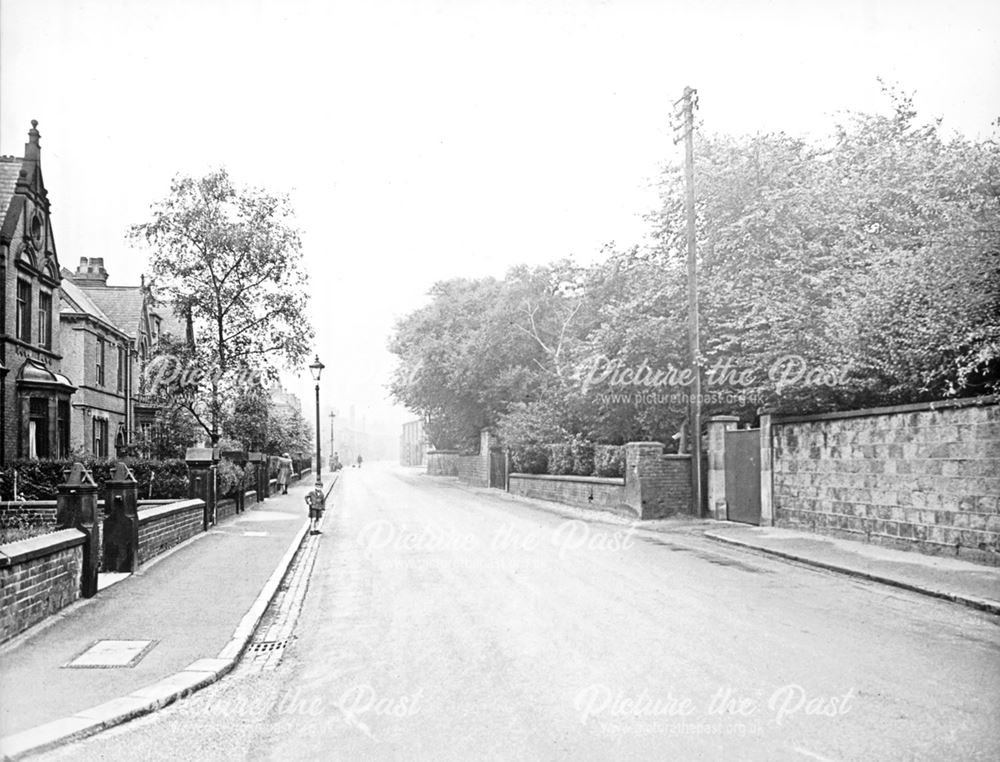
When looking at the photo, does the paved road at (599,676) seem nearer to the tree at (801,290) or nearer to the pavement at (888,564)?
the pavement at (888,564)

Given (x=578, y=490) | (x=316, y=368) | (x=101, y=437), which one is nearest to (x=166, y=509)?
(x=316, y=368)

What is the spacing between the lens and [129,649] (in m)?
7.52

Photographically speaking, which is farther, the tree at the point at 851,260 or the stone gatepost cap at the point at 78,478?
the tree at the point at 851,260

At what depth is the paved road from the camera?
5.09 m

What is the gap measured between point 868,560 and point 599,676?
7.81 m

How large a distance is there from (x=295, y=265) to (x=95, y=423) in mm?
12054

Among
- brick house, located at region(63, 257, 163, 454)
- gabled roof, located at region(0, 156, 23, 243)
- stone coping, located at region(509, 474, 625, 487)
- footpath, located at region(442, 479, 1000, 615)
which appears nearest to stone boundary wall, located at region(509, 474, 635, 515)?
stone coping, located at region(509, 474, 625, 487)

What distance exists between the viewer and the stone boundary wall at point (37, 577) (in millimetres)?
7520

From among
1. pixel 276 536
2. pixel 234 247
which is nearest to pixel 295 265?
pixel 234 247

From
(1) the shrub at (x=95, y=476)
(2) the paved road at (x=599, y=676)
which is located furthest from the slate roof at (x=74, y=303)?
(2) the paved road at (x=599, y=676)

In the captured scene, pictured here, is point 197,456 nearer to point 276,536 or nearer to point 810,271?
point 276,536

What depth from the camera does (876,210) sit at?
71.3 ft

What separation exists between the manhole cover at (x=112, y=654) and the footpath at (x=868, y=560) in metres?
8.50

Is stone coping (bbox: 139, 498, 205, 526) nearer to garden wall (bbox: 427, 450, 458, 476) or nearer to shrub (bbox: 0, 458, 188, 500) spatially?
shrub (bbox: 0, 458, 188, 500)
